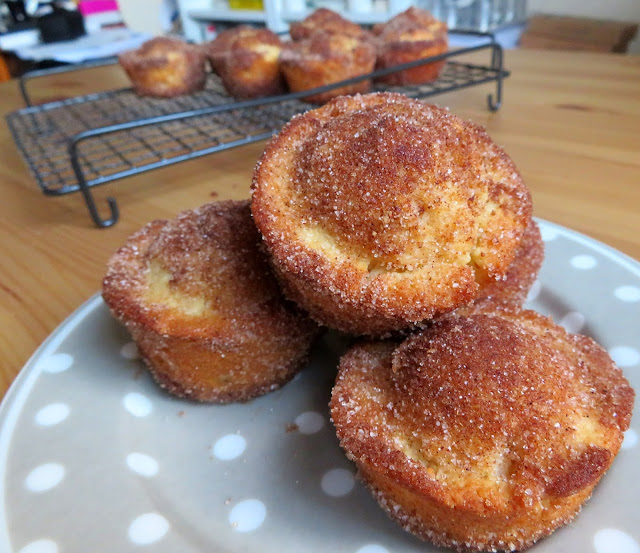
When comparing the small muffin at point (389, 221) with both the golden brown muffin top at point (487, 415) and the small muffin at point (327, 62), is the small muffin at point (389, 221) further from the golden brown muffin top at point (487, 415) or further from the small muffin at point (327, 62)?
the small muffin at point (327, 62)

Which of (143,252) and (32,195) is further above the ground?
(143,252)

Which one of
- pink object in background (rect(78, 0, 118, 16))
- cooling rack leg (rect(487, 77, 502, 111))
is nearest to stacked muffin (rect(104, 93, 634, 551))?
cooling rack leg (rect(487, 77, 502, 111))

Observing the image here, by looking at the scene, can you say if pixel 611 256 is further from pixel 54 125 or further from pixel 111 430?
pixel 54 125

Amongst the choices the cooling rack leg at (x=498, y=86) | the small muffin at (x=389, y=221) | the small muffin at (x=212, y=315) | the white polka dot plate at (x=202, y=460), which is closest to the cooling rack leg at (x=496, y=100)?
the cooling rack leg at (x=498, y=86)

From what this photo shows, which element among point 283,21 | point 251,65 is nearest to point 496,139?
point 251,65

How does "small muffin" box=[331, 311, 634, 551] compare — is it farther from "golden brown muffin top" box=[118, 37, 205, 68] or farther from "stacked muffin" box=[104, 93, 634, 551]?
"golden brown muffin top" box=[118, 37, 205, 68]

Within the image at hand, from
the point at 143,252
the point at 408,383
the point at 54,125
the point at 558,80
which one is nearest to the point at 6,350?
the point at 143,252
